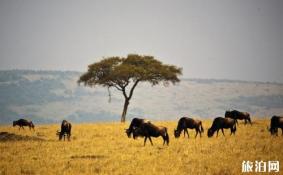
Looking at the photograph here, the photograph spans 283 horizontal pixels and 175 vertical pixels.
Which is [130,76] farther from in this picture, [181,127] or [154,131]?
[154,131]

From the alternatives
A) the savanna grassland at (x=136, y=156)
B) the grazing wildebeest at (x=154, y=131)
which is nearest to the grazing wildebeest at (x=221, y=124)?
the savanna grassland at (x=136, y=156)

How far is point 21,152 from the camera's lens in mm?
26547

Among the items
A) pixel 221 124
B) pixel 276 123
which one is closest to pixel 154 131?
pixel 221 124

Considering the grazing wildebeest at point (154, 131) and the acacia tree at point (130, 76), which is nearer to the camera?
the grazing wildebeest at point (154, 131)

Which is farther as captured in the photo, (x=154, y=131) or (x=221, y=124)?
(x=221, y=124)

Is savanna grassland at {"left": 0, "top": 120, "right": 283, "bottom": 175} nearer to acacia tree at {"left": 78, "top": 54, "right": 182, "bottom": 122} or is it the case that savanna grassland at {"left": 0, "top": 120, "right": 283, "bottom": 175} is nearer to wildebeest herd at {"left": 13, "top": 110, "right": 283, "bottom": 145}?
wildebeest herd at {"left": 13, "top": 110, "right": 283, "bottom": 145}

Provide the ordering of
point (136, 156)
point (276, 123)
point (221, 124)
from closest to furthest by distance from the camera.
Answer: point (136, 156), point (276, 123), point (221, 124)

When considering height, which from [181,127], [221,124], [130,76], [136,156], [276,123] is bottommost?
[136,156]

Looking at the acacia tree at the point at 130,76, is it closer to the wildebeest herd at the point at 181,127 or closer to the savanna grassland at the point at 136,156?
the wildebeest herd at the point at 181,127

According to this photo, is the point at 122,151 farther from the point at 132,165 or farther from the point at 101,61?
the point at 101,61

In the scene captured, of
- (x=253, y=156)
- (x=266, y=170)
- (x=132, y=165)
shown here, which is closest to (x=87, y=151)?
(x=132, y=165)

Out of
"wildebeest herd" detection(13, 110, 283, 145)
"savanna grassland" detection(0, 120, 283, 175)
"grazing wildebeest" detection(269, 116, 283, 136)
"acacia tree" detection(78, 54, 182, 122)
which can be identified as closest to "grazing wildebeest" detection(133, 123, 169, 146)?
"wildebeest herd" detection(13, 110, 283, 145)

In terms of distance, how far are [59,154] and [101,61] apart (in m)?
44.5

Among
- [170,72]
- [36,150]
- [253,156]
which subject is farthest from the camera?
[170,72]
